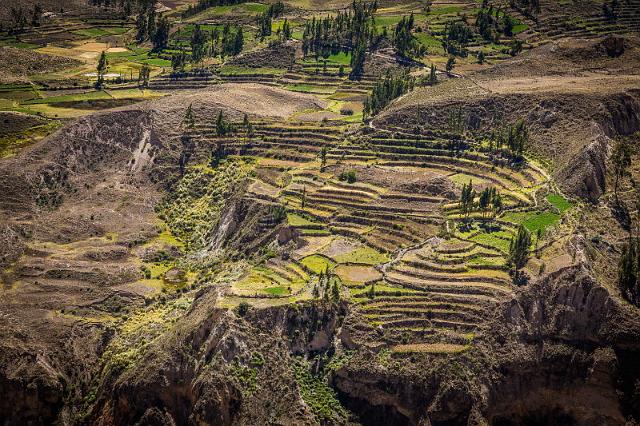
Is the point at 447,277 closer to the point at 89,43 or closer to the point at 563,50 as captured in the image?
the point at 563,50

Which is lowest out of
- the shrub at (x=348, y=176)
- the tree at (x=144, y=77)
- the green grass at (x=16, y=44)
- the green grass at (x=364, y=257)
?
the green grass at (x=364, y=257)

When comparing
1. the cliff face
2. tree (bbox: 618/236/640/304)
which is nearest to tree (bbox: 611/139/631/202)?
tree (bbox: 618/236/640/304)

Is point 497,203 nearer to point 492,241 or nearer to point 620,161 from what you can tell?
point 492,241

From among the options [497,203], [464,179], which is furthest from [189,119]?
[497,203]

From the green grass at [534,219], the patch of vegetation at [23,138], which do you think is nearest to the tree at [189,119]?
the patch of vegetation at [23,138]

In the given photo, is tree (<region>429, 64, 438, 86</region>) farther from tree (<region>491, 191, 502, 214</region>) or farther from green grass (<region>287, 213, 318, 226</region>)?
green grass (<region>287, 213, 318, 226</region>)

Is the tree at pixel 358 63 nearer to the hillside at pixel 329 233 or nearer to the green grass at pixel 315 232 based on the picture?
the hillside at pixel 329 233

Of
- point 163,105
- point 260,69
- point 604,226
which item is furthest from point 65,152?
point 604,226

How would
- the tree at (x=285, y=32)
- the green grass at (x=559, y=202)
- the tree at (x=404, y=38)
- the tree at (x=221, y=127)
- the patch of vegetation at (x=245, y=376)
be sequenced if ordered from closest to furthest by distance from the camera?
the patch of vegetation at (x=245, y=376)
the green grass at (x=559, y=202)
the tree at (x=221, y=127)
the tree at (x=404, y=38)
the tree at (x=285, y=32)
